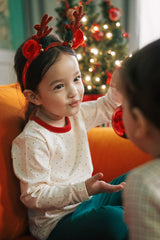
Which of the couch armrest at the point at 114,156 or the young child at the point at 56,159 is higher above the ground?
the young child at the point at 56,159

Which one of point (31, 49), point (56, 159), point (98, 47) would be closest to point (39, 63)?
point (31, 49)

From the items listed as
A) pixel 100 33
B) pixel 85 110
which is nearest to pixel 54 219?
pixel 85 110

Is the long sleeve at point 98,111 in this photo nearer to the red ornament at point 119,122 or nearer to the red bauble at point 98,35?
the red ornament at point 119,122

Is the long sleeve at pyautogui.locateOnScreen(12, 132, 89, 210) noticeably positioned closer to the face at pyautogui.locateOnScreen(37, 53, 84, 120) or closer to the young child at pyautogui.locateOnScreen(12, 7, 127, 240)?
the young child at pyautogui.locateOnScreen(12, 7, 127, 240)

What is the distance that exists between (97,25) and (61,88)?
135cm

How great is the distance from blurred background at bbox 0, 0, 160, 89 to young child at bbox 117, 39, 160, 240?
1352 mm

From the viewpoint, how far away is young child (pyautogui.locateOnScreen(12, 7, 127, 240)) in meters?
0.75

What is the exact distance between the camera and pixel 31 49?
0.83 meters

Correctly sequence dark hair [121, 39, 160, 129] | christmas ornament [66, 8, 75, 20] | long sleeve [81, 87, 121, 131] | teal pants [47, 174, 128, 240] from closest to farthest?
dark hair [121, 39, 160, 129] < teal pants [47, 174, 128, 240] < long sleeve [81, 87, 121, 131] < christmas ornament [66, 8, 75, 20]

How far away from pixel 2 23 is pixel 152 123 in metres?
2.63

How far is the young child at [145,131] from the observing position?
0.46 m

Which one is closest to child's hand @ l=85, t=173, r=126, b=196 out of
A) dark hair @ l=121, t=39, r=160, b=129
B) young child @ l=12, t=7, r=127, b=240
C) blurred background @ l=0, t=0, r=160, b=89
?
young child @ l=12, t=7, r=127, b=240

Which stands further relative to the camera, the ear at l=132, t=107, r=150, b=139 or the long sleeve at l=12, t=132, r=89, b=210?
the long sleeve at l=12, t=132, r=89, b=210

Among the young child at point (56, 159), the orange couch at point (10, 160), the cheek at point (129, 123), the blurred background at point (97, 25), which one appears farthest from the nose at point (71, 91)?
Answer: the blurred background at point (97, 25)
